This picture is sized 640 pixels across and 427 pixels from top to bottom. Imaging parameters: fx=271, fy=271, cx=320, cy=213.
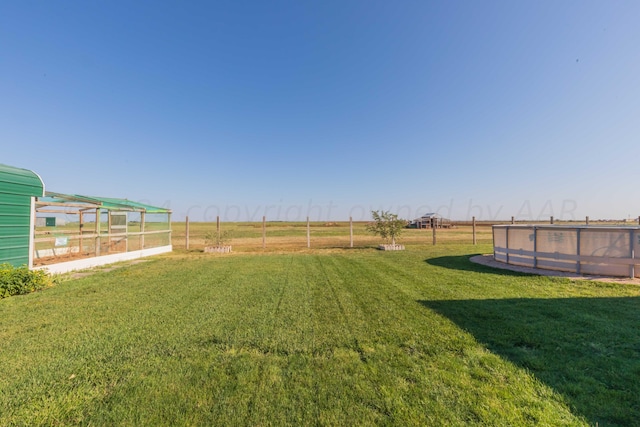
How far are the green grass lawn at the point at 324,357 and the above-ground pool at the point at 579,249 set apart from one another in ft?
4.80

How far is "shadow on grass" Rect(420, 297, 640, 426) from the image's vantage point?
88.3 inches

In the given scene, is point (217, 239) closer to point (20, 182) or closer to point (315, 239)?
point (20, 182)

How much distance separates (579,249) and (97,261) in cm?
1572

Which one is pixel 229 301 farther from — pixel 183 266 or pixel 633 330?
pixel 633 330

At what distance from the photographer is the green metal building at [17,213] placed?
708 cm

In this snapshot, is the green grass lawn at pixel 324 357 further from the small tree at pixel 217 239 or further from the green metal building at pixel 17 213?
the small tree at pixel 217 239

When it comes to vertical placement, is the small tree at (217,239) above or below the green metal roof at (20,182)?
below

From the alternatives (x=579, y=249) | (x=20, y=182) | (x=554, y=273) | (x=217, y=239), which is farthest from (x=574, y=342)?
(x=217, y=239)

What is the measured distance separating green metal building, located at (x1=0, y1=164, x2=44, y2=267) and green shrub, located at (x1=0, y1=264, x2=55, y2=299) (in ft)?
2.78

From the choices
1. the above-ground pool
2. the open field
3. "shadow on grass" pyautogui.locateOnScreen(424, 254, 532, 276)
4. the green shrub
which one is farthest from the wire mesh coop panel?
the above-ground pool

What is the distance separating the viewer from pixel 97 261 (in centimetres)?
1010

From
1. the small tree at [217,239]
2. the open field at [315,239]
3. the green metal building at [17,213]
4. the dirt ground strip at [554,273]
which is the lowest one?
the open field at [315,239]

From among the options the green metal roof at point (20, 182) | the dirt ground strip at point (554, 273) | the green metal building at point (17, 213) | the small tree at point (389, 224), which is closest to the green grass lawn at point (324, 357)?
the dirt ground strip at point (554, 273)

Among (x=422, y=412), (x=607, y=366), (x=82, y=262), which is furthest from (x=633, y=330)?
(x=82, y=262)
